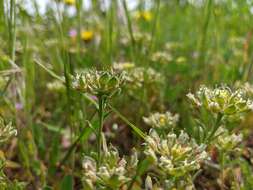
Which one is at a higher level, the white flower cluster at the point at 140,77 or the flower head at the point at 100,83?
the flower head at the point at 100,83

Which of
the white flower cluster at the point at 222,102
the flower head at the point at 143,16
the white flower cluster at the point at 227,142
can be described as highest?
the flower head at the point at 143,16

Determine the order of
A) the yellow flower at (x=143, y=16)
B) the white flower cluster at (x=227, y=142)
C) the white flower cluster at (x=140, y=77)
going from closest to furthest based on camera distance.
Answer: the white flower cluster at (x=227, y=142) → the white flower cluster at (x=140, y=77) → the yellow flower at (x=143, y=16)

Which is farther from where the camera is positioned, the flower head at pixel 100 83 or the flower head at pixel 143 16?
the flower head at pixel 143 16

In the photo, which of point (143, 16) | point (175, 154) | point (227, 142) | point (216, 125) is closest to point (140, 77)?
point (227, 142)

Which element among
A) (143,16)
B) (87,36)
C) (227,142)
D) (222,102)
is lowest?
(227,142)

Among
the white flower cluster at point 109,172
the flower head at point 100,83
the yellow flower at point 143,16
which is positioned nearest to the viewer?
the white flower cluster at point 109,172

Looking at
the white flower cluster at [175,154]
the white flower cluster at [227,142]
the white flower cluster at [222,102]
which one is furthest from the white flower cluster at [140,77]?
the white flower cluster at [175,154]

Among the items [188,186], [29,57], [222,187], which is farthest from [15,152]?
[188,186]

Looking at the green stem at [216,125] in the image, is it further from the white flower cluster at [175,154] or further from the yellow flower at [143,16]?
the yellow flower at [143,16]

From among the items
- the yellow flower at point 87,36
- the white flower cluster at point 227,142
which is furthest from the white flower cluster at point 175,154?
the yellow flower at point 87,36

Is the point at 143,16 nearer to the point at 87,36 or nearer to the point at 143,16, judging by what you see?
the point at 143,16

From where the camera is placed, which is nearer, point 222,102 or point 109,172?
point 109,172
